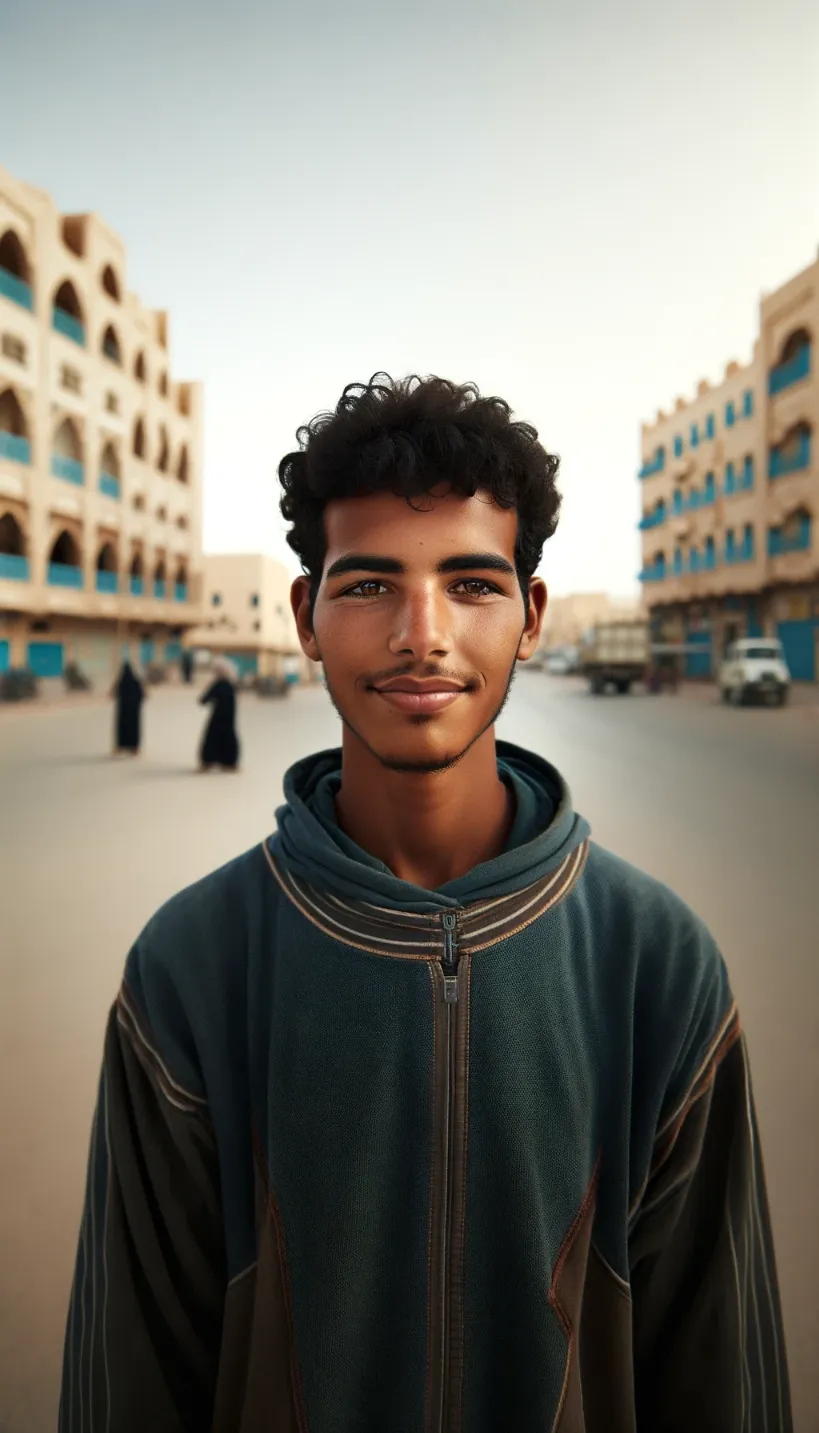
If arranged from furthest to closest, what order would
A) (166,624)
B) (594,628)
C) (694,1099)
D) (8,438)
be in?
(166,624), (594,628), (8,438), (694,1099)

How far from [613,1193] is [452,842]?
48cm

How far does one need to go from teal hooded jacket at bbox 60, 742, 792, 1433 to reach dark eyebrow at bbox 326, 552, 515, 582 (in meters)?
0.32

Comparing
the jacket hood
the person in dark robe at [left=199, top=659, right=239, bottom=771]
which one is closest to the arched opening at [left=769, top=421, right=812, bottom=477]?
the person in dark robe at [left=199, top=659, right=239, bottom=771]

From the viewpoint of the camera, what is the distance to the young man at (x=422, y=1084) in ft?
2.86

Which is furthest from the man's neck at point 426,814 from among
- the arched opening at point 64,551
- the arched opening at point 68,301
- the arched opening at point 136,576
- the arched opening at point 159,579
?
the arched opening at point 159,579

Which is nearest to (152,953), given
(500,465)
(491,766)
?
(491,766)

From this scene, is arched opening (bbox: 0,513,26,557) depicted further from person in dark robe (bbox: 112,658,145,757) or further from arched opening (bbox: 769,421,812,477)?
arched opening (bbox: 769,421,812,477)

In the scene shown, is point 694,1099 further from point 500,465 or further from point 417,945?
point 500,465

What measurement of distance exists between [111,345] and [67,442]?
247cm

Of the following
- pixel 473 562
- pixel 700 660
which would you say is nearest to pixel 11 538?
pixel 700 660

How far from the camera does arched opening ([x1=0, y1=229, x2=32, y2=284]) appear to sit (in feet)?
42.3

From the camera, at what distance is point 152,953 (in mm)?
968

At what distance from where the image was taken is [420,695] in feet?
2.76

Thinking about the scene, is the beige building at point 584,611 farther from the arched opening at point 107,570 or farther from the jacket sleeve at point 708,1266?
the jacket sleeve at point 708,1266
